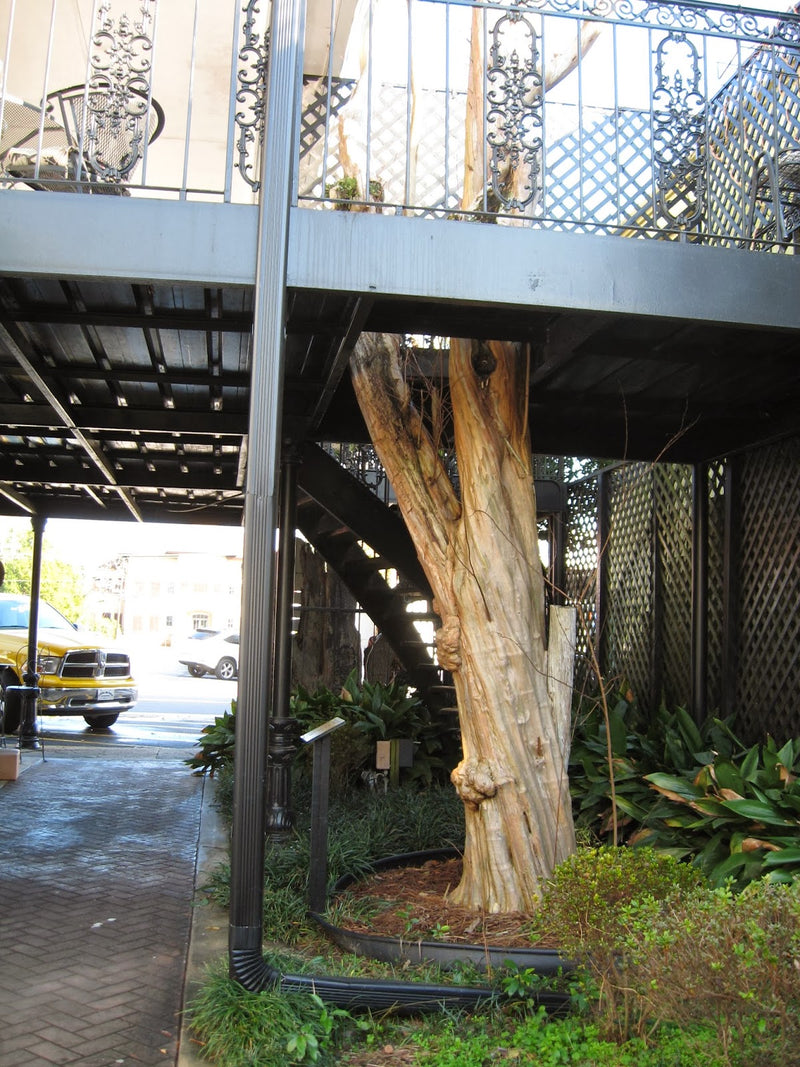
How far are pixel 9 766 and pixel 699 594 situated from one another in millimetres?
6188

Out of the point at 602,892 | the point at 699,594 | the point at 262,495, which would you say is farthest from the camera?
the point at 699,594

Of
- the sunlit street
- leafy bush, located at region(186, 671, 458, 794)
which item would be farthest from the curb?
the sunlit street

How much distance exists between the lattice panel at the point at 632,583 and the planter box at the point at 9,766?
17.8 ft

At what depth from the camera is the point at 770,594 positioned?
627 centimetres

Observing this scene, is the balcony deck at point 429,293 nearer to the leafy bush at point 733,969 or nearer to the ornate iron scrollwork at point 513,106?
the ornate iron scrollwork at point 513,106

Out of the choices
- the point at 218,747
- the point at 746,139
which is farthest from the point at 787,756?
the point at 218,747

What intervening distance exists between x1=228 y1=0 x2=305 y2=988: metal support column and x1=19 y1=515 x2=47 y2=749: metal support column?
736 cm

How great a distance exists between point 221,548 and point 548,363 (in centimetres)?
5708

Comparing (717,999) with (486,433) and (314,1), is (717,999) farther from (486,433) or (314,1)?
(314,1)

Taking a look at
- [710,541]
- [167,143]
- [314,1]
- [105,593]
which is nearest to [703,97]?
[710,541]

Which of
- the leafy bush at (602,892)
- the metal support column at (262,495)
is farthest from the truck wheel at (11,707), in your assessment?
the leafy bush at (602,892)

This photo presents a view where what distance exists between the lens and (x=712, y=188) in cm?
646

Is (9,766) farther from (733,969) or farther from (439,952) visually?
(733,969)

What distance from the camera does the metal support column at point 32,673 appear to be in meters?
10.2
